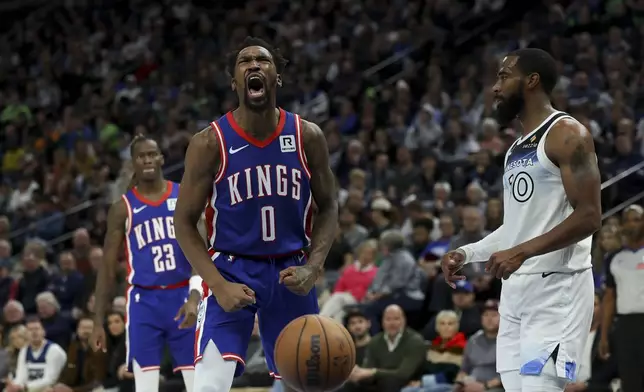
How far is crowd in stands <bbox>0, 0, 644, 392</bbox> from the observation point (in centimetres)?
1100

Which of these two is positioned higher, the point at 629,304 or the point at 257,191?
the point at 257,191

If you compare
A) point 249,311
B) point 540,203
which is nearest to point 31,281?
point 249,311

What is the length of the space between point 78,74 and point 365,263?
10382mm

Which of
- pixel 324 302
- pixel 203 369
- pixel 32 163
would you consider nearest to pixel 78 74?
pixel 32 163

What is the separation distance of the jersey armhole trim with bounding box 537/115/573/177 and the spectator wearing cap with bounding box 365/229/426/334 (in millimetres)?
6221

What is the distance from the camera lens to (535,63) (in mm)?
5184

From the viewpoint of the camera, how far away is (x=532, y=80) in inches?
205

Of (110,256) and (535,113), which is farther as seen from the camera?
(110,256)

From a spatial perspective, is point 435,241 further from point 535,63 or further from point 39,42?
point 39,42

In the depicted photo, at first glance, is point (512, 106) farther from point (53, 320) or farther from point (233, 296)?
point (53, 320)

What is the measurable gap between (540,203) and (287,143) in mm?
1299

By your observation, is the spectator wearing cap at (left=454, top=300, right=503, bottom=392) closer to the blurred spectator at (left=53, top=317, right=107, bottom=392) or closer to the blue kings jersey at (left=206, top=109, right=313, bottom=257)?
the blurred spectator at (left=53, top=317, right=107, bottom=392)

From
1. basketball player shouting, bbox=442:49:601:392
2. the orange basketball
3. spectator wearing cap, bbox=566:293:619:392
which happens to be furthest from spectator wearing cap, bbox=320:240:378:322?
basketball player shouting, bbox=442:49:601:392

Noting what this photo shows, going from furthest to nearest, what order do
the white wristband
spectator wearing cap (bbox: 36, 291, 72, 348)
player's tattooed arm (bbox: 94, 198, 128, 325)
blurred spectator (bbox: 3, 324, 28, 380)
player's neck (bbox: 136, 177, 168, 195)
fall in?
spectator wearing cap (bbox: 36, 291, 72, 348), blurred spectator (bbox: 3, 324, 28, 380), player's neck (bbox: 136, 177, 168, 195), player's tattooed arm (bbox: 94, 198, 128, 325), the white wristband
